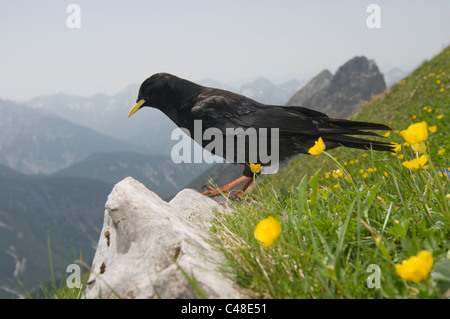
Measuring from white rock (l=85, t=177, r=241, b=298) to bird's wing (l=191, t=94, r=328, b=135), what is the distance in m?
2.60

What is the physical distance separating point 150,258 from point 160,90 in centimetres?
438

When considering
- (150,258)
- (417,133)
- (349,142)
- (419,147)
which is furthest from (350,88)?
(150,258)

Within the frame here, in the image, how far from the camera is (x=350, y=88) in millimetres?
62656

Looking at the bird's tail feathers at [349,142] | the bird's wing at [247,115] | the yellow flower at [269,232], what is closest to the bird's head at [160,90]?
the bird's wing at [247,115]

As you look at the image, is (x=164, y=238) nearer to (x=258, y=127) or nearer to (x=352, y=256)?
(x=352, y=256)

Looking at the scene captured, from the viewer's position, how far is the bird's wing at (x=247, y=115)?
5363 millimetres

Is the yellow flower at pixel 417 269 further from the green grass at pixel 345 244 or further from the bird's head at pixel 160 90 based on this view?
the bird's head at pixel 160 90

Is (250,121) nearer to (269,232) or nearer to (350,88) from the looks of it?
(269,232)

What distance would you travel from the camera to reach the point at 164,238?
2.29 m

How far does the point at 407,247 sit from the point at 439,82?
12.7m

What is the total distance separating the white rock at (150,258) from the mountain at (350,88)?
57.3 meters

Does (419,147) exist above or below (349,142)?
below
